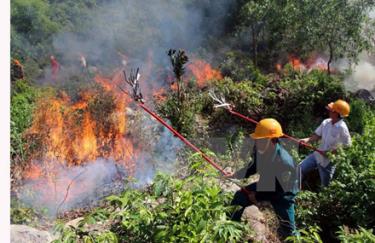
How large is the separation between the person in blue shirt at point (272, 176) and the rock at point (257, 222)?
30cm

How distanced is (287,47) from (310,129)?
5.44 meters

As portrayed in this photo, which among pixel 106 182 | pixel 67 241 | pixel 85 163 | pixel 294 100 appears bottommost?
pixel 67 241

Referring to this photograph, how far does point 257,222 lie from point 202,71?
992cm

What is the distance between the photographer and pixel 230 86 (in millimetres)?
10523

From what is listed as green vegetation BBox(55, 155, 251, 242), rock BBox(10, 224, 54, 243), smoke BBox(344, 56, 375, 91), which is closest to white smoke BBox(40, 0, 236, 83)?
smoke BBox(344, 56, 375, 91)

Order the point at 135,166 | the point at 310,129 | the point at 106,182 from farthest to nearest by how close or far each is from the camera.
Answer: the point at 310,129 → the point at 135,166 → the point at 106,182

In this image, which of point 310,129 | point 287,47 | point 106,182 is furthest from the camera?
point 287,47

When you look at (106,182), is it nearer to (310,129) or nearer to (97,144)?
(97,144)

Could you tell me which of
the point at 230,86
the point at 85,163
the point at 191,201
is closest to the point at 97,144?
the point at 85,163

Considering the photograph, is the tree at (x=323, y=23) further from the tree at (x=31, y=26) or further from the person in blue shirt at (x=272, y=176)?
the person in blue shirt at (x=272, y=176)

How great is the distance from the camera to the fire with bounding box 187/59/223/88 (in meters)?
14.0

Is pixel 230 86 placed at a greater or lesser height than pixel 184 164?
greater

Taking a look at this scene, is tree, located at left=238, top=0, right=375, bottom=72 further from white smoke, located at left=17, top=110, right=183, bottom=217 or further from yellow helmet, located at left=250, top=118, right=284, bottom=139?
yellow helmet, located at left=250, top=118, right=284, bottom=139

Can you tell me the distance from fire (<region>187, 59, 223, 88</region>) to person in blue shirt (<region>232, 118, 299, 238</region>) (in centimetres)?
873
